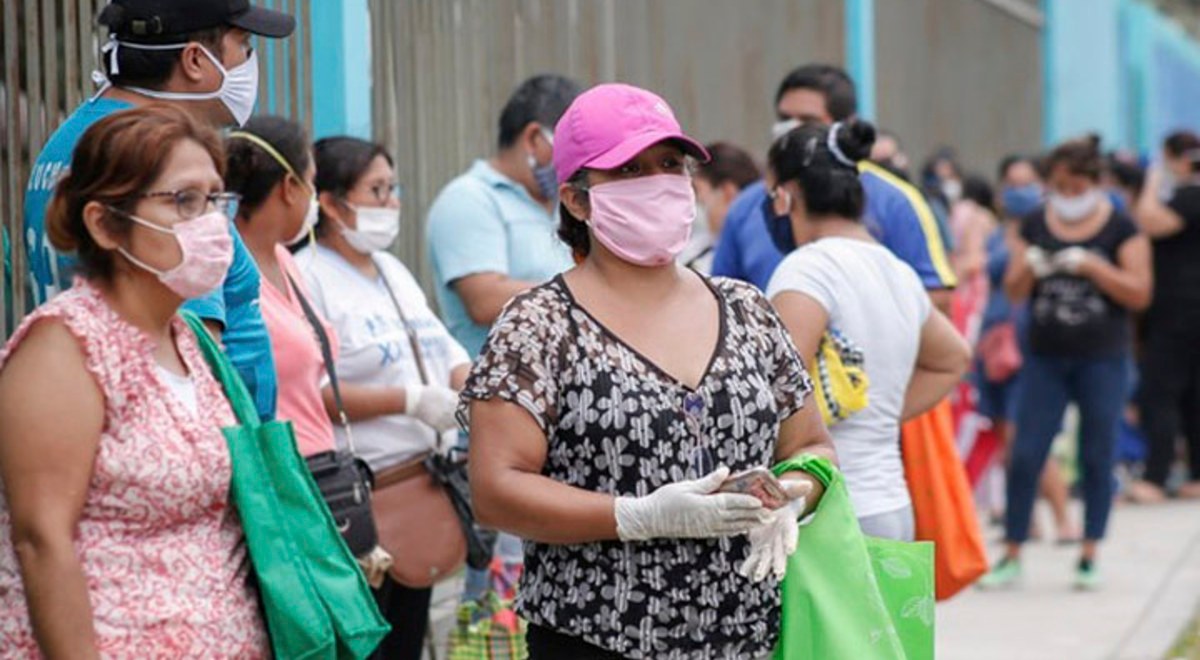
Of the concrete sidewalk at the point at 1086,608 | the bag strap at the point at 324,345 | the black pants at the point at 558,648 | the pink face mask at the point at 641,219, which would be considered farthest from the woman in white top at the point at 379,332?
the concrete sidewalk at the point at 1086,608

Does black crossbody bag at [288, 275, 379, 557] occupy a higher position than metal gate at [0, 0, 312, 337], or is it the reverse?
metal gate at [0, 0, 312, 337]

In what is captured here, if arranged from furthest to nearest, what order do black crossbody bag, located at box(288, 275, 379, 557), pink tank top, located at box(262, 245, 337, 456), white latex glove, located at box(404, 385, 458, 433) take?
white latex glove, located at box(404, 385, 458, 433) → pink tank top, located at box(262, 245, 337, 456) → black crossbody bag, located at box(288, 275, 379, 557)

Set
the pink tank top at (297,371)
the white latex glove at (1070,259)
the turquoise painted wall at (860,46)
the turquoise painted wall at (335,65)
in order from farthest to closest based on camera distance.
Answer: the turquoise painted wall at (860,46) < the white latex glove at (1070,259) < the turquoise painted wall at (335,65) < the pink tank top at (297,371)

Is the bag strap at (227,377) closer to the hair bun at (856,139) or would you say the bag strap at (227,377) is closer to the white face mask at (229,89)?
the white face mask at (229,89)

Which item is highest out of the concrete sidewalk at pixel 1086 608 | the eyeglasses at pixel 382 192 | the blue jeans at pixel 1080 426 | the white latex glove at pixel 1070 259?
the eyeglasses at pixel 382 192

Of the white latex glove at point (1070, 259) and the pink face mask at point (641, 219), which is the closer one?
the pink face mask at point (641, 219)

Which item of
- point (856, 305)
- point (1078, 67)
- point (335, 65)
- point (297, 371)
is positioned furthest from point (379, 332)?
point (1078, 67)

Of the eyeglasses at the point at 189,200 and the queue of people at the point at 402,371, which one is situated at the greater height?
the eyeglasses at the point at 189,200

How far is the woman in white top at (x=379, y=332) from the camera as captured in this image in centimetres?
563

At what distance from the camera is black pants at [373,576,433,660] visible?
5.69 metres

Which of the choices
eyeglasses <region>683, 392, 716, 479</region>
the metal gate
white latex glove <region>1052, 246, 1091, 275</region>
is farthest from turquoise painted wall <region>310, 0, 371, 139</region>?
white latex glove <region>1052, 246, 1091, 275</region>

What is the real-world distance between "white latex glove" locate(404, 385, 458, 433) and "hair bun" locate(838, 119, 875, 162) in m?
1.19

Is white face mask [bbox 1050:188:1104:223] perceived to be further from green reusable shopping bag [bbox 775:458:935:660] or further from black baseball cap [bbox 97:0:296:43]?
black baseball cap [bbox 97:0:296:43]

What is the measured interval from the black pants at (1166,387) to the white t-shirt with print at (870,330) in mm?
8577
